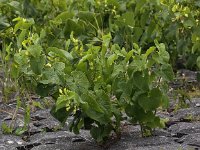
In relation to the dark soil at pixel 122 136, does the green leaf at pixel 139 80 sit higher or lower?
higher

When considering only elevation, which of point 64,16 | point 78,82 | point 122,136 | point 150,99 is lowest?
point 122,136

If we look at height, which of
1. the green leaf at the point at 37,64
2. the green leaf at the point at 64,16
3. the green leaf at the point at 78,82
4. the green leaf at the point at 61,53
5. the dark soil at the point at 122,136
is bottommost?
the dark soil at the point at 122,136

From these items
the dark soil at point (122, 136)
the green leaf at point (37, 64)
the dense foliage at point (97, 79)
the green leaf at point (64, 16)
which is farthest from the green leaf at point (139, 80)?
the green leaf at point (64, 16)

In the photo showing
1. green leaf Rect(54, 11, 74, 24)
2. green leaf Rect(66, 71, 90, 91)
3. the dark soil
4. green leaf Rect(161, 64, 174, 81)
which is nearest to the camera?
green leaf Rect(66, 71, 90, 91)

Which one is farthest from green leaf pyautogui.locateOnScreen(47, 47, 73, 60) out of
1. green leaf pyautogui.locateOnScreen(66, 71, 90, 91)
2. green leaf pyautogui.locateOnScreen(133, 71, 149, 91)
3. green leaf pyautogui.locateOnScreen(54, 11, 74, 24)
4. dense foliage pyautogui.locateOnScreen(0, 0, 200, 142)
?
green leaf pyautogui.locateOnScreen(54, 11, 74, 24)

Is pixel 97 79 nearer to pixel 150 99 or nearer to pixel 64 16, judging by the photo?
pixel 150 99

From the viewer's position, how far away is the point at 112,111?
3248 millimetres

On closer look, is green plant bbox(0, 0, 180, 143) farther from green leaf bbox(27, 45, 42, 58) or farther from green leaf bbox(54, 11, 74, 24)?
green leaf bbox(54, 11, 74, 24)

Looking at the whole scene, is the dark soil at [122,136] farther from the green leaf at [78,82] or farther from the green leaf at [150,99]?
the green leaf at [78,82]

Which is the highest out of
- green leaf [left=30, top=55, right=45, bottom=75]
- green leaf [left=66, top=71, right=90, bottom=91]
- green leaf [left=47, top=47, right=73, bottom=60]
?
green leaf [left=47, top=47, right=73, bottom=60]

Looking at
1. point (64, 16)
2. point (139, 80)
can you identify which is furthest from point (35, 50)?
point (64, 16)

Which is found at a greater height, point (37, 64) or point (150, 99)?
point (37, 64)

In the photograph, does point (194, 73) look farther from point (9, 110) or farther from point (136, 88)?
point (136, 88)

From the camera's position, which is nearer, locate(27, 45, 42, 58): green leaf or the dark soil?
locate(27, 45, 42, 58): green leaf
